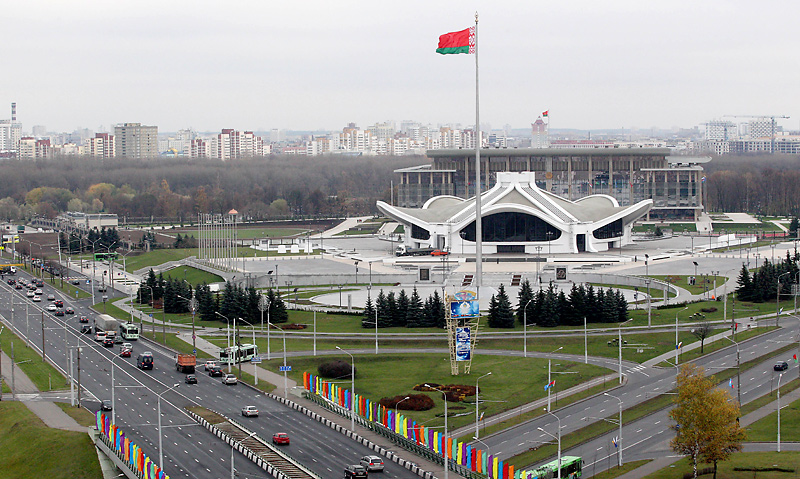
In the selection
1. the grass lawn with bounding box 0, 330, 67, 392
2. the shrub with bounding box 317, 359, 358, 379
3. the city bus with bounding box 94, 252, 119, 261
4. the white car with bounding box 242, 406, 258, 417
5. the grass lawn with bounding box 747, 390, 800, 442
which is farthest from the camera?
the city bus with bounding box 94, 252, 119, 261

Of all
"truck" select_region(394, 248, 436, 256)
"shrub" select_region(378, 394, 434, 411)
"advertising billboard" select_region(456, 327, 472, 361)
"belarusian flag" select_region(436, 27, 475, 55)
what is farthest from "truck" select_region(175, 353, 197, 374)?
"truck" select_region(394, 248, 436, 256)

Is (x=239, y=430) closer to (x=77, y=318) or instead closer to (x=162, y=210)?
(x=77, y=318)

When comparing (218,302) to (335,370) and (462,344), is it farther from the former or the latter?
(462,344)

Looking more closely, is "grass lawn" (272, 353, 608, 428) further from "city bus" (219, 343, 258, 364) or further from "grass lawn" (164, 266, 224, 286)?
"grass lawn" (164, 266, 224, 286)

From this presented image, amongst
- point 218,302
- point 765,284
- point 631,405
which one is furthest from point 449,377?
point 765,284

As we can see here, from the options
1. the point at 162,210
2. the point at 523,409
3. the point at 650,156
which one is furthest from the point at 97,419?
the point at 162,210

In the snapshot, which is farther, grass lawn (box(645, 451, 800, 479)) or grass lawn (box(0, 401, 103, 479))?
grass lawn (box(0, 401, 103, 479))
